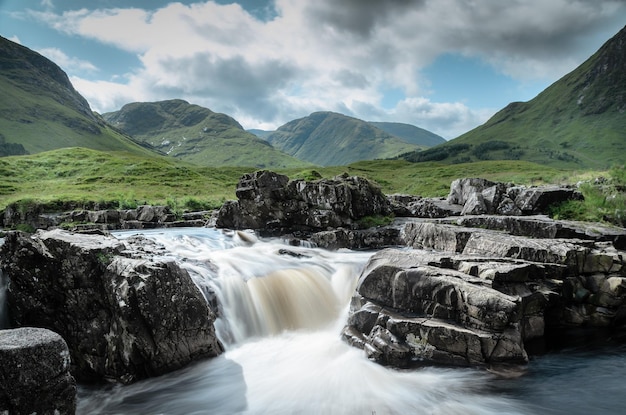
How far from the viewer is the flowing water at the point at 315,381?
10.3 meters

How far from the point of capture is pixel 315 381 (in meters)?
11.6

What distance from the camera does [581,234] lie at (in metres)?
17.6

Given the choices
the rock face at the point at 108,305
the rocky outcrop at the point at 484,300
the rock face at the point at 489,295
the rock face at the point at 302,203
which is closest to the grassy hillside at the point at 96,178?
the rock face at the point at 302,203

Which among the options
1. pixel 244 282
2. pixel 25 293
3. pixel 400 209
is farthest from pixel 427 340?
pixel 400 209

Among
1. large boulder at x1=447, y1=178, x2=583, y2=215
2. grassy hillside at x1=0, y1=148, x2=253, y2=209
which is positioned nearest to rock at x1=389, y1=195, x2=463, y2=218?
large boulder at x1=447, y1=178, x2=583, y2=215

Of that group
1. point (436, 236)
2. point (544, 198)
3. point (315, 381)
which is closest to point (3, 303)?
point (315, 381)

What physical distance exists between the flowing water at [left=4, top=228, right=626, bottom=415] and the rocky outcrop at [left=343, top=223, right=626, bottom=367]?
0.73 metres

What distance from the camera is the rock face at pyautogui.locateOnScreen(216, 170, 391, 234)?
26.5 m

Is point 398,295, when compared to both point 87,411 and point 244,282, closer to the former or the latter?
point 244,282

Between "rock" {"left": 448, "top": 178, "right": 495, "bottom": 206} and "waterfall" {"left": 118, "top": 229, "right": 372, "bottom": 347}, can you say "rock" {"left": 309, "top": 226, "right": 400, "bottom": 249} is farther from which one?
"rock" {"left": 448, "top": 178, "right": 495, "bottom": 206}

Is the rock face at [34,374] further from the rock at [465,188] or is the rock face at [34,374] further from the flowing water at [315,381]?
the rock at [465,188]

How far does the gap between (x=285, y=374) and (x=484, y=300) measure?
717 cm

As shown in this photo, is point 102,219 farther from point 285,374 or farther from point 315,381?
point 315,381

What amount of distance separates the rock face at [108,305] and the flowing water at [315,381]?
Answer: 755 millimetres
